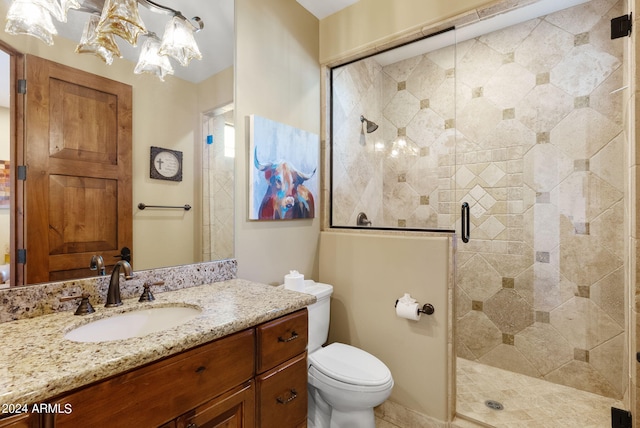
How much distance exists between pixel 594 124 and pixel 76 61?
2.90 m

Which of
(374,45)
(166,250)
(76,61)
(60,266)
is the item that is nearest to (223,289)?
(166,250)

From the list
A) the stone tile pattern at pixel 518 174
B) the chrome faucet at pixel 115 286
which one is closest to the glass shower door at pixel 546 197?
the stone tile pattern at pixel 518 174

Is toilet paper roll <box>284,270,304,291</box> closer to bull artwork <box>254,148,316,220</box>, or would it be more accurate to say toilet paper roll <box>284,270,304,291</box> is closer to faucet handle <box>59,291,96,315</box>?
bull artwork <box>254,148,316,220</box>

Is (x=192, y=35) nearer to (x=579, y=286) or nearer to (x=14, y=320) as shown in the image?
(x=14, y=320)

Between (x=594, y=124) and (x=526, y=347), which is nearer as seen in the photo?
(x=594, y=124)

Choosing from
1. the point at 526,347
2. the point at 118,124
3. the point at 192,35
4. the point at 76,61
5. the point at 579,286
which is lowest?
the point at 526,347

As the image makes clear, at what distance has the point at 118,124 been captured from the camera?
1.25m

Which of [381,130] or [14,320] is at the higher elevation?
[381,130]

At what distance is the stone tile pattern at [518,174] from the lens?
79.4 inches

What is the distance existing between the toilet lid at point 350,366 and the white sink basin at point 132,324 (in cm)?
77

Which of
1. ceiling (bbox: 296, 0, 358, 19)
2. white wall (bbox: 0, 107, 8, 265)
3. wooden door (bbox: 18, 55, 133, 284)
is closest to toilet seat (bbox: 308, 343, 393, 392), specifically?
wooden door (bbox: 18, 55, 133, 284)

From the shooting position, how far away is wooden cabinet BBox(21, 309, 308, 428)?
2.34ft

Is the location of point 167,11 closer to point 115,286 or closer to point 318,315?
point 115,286

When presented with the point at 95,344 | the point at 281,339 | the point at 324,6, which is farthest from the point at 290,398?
the point at 324,6
